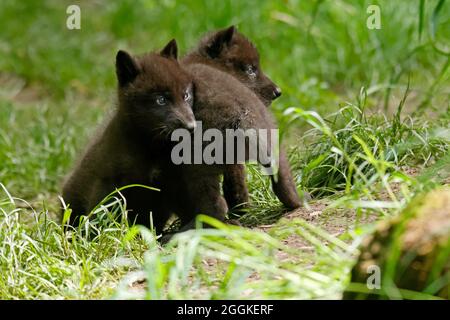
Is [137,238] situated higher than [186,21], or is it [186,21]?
[186,21]

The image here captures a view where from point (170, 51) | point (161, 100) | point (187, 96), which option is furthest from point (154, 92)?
point (170, 51)

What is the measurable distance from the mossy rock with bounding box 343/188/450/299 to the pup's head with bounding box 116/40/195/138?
190 centimetres

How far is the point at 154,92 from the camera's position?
5.80 meters

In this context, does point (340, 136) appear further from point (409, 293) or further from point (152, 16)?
point (152, 16)

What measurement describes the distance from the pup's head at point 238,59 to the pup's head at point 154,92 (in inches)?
21.0

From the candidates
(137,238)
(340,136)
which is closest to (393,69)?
(340,136)

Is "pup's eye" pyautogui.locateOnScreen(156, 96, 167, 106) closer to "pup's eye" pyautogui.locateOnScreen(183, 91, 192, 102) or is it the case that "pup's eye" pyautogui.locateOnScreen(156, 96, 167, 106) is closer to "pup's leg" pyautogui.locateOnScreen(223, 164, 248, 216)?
"pup's eye" pyautogui.locateOnScreen(183, 91, 192, 102)

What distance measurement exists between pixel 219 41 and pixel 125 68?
87 centimetres

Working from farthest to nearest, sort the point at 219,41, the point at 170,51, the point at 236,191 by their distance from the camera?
the point at 219,41, the point at 236,191, the point at 170,51

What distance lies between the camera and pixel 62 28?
40.9 ft

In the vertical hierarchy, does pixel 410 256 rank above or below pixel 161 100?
below

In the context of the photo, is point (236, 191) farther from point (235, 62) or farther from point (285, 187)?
point (235, 62)

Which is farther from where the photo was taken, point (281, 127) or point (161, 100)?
point (161, 100)
